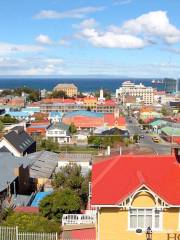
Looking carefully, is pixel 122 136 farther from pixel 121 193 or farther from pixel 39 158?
pixel 121 193

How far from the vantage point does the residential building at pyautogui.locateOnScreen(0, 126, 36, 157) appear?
Result: 51406 mm

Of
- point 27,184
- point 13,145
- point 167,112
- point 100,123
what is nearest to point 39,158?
point 13,145

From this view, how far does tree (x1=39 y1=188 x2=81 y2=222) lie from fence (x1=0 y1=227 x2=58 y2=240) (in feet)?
28.0

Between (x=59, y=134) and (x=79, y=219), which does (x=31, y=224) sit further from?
(x=59, y=134)

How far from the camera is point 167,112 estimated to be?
134875mm

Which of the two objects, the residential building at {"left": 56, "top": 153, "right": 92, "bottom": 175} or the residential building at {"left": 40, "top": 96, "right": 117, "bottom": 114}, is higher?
the residential building at {"left": 56, "top": 153, "right": 92, "bottom": 175}

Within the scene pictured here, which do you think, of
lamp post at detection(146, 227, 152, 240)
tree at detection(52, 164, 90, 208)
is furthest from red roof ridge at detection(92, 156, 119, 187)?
tree at detection(52, 164, 90, 208)

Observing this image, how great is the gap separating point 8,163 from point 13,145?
1727 cm

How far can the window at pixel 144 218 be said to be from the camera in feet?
46.1

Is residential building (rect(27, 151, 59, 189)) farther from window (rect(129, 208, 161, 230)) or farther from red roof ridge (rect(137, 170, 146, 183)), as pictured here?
window (rect(129, 208, 161, 230))

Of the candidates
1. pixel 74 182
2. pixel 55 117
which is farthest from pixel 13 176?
pixel 55 117

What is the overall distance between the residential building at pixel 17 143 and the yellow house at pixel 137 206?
36628mm

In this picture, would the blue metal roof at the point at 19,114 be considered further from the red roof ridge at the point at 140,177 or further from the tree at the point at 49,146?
the red roof ridge at the point at 140,177

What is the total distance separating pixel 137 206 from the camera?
13.9 meters
